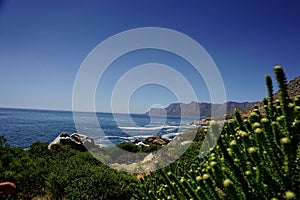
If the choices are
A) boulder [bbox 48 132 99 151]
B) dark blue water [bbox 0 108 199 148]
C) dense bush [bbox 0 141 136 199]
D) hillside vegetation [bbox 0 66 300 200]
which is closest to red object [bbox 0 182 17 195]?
dense bush [bbox 0 141 136 199]

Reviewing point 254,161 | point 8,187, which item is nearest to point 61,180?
point 8,187

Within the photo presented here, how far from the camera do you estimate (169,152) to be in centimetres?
1543

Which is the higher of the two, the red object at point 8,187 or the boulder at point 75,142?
the boulder at point 75,142

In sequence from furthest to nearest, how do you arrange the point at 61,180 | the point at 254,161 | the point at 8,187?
the point at 61,180 < the point at 8,187 < the point at 254,161

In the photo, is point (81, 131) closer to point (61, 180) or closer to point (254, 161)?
point (61, 180)

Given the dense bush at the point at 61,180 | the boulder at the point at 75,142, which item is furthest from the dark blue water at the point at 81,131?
the dense bush at the point at 61,180

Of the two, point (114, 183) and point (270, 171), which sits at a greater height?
point (270, 171)

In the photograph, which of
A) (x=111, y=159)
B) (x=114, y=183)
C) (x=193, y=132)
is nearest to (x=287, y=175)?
(x=114, y=183)

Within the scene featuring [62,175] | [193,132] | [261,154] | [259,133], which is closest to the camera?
[259,133]

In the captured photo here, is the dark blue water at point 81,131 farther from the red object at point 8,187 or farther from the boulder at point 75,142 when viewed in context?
the red object at point 8,187

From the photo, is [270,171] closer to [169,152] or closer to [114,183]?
[114,183]

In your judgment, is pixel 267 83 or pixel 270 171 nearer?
pixel 270 171

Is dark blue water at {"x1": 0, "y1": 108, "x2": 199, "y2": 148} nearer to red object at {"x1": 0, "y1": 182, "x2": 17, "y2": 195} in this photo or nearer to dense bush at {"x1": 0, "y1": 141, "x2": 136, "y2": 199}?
dense bush at {"x1": 0, "y1": 141, "x2": 136, "y2": 199}

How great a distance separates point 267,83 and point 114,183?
7.45 meters
